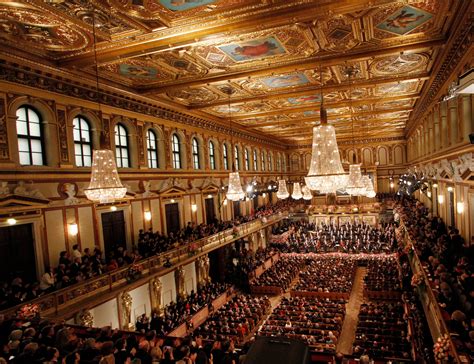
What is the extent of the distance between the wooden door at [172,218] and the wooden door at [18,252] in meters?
8.35

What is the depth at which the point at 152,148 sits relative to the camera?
19031 mm

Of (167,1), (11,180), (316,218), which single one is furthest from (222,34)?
(316,218)

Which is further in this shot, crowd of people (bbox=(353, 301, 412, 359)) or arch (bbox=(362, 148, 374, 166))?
arch (bbox=(362, 148, 374, 166))

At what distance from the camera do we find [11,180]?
1117 centimetres

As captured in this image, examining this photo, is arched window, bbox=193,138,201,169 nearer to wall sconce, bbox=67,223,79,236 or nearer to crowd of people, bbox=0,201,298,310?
crowd of people, bbox=0,201,298,310

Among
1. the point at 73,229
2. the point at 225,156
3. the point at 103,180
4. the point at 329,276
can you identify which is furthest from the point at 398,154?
the point at 103,180

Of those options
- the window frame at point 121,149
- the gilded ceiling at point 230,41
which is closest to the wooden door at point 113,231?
the window frame at point 121,149

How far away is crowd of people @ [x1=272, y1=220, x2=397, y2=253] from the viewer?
3132 cm

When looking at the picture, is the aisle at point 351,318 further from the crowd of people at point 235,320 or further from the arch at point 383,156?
the arch at point 383,156

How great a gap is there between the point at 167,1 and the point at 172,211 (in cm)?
1343

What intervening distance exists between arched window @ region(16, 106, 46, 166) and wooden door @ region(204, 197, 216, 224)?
12595 mm

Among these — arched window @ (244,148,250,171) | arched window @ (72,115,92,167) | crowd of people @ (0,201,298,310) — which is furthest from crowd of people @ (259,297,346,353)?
arched window @ (244,148,250,171)

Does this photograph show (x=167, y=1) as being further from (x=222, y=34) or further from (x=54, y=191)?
(x=54, y=191)

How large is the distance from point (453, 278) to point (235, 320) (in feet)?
34.3
